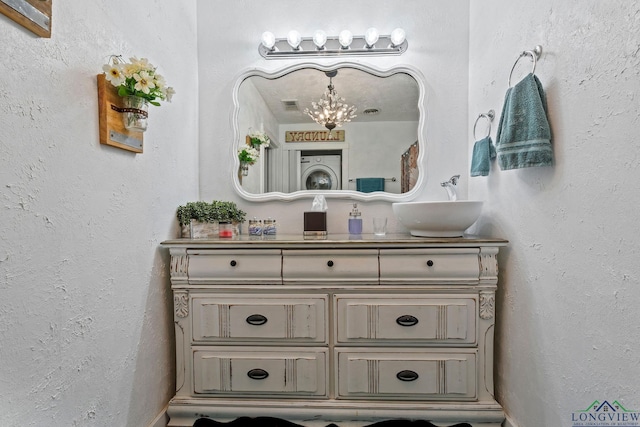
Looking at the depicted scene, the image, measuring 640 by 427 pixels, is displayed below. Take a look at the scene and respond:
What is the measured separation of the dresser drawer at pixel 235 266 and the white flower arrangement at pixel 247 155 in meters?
0.75

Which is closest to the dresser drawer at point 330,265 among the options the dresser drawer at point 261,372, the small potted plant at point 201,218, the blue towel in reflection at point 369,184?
the dresser drawer at point 261,372

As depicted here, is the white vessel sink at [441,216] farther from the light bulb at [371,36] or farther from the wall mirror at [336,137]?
the light bulb at [371,36]

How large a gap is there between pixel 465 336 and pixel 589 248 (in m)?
0.67

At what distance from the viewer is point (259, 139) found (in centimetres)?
196

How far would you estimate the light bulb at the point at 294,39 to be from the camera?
6.02ft

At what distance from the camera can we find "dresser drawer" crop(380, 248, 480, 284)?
1.38 m

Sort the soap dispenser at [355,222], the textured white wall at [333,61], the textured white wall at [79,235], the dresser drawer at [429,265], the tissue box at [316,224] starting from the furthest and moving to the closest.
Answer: the textured white wall at [333,61], the soap dispenser at [355,222], the tissue box at [316,224], the dresser drawer at [429,265], the textured white wall at [79,235]

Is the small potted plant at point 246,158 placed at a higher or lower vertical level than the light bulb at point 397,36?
lower

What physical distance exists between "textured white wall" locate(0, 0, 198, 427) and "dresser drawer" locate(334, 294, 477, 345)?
915 millimetres

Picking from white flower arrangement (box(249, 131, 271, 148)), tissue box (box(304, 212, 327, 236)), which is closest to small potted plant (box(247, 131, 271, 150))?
white flower arrangement (box(249, 131, 271, 148))

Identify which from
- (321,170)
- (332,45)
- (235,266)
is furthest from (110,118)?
(332,45)

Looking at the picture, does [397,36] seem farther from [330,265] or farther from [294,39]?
[330,265]

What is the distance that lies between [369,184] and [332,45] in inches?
36.2

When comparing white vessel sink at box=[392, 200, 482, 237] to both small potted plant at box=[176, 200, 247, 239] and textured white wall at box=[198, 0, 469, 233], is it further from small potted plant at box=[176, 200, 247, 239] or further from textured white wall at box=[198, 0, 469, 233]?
small potted plant at box=[176, 200, 247, 239]
